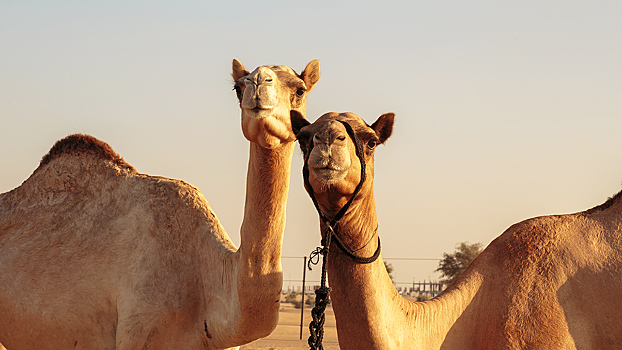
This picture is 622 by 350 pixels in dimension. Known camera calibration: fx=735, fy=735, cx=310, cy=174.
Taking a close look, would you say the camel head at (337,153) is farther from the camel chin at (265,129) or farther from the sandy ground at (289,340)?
the sandy ground at (289,340)

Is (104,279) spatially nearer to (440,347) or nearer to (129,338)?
(129,338)

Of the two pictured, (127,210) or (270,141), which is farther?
(127,210)

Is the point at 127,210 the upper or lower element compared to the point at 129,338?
upper

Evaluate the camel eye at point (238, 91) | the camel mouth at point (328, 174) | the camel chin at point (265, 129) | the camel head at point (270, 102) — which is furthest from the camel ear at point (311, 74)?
the camel mouth at point (328, 174)

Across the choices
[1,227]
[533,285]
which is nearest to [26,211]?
[1,227]

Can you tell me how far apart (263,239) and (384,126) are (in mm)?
1381

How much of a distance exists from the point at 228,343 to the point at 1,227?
2629mm

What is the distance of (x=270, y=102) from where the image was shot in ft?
14.5

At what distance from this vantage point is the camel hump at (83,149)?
6664 mm

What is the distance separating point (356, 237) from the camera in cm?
388

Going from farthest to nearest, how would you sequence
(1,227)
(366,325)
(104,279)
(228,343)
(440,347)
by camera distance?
(1,227) → (104,279) → (228,343) → (440,347) → (366,325)

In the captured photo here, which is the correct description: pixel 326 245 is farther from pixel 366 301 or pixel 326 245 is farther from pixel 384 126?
pixel 384 126

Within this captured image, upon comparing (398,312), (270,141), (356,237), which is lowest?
(398,312)

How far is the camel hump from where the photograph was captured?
262 inches
